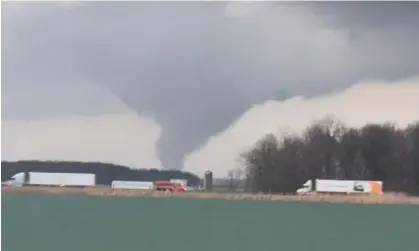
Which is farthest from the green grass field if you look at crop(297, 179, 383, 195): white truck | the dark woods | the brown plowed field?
the dark woods

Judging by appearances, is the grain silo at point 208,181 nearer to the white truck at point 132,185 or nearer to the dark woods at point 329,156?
the dark woods at point 329,156

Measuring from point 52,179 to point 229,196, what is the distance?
6.56 ft

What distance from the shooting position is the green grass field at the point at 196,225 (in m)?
5.18

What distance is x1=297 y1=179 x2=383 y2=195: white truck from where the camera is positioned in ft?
24.6

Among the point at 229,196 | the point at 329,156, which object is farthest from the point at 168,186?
the point at 329,156

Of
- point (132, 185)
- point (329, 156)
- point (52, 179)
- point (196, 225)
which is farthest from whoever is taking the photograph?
point (52, 179)

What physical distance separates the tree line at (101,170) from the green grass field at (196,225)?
23cm

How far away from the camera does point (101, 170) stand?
306 inches

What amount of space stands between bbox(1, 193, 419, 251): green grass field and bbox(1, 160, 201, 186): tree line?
0.74ft

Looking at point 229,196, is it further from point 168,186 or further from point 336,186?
point 336,186

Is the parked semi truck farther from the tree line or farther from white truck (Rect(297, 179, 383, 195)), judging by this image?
white truck (Rect(297, 179, 383, 195))

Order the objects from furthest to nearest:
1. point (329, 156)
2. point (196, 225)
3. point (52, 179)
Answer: point (52, 179), point (329, 156), point (196, 225)

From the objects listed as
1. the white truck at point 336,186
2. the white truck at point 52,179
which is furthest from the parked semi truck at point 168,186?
the white truck at point 336,186

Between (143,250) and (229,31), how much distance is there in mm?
3373
